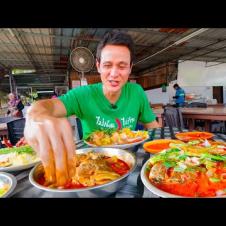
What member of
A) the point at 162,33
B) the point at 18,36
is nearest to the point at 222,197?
the point at 162,33

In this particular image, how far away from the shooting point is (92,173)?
0.70m

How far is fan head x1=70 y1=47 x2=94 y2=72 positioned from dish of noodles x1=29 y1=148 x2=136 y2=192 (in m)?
4.79

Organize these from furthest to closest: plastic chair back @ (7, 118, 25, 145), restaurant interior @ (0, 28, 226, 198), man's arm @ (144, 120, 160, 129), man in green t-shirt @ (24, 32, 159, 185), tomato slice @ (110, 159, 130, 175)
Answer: plastic chair back @ (7, 118, 25, 145), man's arm @ (144, 120, 160, 129), man in green t-shirt @ (24, 32, 159, 185), tomato slice @ (110, 159, 130, 175), restaurant interior @ (0, 28, 226, 198)

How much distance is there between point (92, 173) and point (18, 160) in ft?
1.51

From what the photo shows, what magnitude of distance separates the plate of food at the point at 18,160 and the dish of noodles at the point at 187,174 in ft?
1.76

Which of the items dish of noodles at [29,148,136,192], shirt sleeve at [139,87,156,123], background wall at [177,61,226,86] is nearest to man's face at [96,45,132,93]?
shirt sleeve at [139,87,156,123]

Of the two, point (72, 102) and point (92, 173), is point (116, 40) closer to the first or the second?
point (72, 102)

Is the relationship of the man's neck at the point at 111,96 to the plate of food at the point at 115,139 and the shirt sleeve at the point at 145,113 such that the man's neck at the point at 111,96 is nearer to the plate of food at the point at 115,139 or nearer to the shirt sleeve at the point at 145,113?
the shirt sleeve at the point at 145,113

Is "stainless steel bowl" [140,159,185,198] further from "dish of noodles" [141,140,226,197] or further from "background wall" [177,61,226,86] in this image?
"background wall" [177,61,226,86]

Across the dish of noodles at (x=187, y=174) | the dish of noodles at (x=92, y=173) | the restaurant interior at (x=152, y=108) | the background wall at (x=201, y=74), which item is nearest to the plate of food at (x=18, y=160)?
the restaurant interior at (x=152, y=108)

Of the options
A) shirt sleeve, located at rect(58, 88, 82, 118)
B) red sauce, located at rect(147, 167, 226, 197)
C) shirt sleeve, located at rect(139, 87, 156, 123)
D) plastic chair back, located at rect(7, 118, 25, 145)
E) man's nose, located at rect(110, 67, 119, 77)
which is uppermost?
man's nose, located at rect(110, 67, 119, 77)

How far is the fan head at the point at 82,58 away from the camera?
5363 mm

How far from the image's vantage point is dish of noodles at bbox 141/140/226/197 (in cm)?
59

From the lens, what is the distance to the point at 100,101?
1.73m
